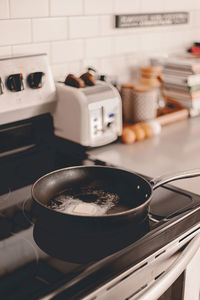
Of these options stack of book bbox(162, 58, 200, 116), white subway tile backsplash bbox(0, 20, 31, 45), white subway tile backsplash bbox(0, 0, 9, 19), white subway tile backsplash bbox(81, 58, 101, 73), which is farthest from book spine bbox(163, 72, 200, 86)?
white subway tile backsplash bbox(0, 0, 9, 19)

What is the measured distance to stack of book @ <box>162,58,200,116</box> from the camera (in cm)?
179

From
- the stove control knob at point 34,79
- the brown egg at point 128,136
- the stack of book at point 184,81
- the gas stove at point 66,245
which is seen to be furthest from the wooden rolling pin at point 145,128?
the stove control knob at point 34,79

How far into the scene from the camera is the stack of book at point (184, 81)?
70.4 inches

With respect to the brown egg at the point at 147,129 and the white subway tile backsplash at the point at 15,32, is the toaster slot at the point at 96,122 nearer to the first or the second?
the brown egg at the point at 147,129

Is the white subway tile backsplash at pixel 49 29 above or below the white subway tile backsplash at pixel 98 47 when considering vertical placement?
above

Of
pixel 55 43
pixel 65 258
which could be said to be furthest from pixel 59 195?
pixel 55 43

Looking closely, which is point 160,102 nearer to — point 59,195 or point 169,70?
point 169,70

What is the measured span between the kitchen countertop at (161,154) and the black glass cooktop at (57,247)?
0.66 feet

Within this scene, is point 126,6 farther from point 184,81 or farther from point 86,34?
point 184,81

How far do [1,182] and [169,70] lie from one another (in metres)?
1.04

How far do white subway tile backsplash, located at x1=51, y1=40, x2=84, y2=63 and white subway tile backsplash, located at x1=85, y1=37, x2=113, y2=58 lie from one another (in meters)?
0.04

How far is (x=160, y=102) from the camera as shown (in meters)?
1.92

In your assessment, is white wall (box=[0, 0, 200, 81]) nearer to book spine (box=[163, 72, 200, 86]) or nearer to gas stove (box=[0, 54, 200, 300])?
Result: book spine (box=[163, 72, 200, 86])

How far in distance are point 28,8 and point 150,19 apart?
0.67m
